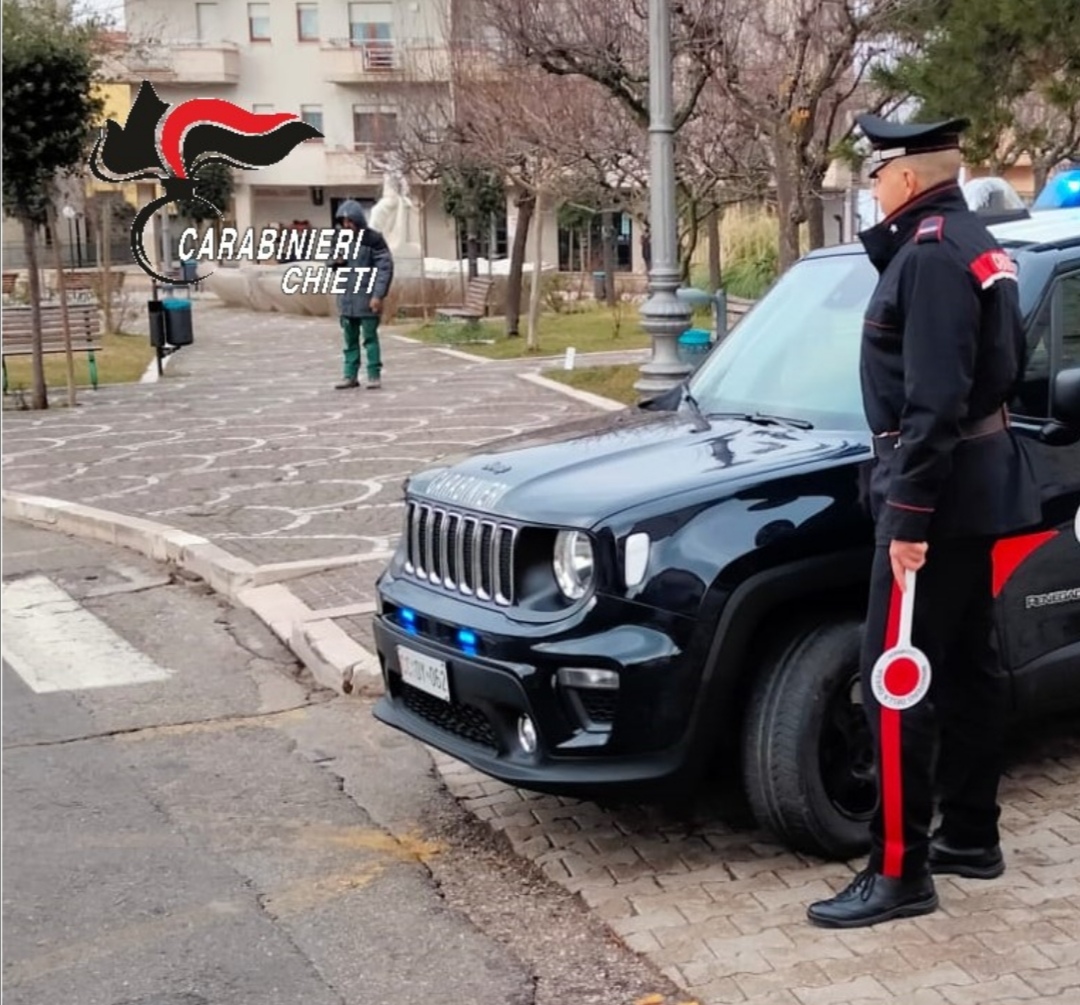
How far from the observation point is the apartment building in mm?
11680

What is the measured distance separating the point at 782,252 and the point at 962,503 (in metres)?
10.6

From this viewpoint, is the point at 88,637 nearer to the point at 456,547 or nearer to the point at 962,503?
the point at 456,547

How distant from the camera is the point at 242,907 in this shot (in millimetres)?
4477

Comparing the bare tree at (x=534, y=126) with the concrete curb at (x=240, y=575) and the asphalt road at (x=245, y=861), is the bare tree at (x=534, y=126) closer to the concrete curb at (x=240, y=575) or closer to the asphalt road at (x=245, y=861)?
the concrete curb at (x=240, y=575)

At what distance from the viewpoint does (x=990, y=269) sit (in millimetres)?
3738

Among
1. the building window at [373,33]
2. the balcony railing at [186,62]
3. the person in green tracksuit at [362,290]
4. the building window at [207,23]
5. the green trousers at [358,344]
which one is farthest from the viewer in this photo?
the building window at [373,33]

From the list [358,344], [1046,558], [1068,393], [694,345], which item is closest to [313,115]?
[694,345]

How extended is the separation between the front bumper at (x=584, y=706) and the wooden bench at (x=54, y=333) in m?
15.4

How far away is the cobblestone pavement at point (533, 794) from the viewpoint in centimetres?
384

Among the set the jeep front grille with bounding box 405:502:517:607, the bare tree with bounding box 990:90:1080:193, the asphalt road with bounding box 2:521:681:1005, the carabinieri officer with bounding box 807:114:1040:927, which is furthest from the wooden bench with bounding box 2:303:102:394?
the carabinieri officer with bounding box 807:114:1040:927

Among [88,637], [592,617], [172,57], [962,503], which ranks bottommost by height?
[88,637]

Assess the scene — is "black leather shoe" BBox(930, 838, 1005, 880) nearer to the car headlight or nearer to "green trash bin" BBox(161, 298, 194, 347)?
the car headlight

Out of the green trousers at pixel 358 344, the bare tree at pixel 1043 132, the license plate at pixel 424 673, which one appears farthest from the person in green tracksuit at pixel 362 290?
the license plate at pixel 424 673

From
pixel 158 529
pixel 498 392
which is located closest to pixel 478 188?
pixel 498 392
